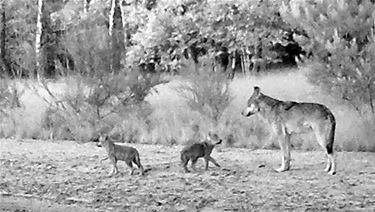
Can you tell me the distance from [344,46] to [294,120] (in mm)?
2964

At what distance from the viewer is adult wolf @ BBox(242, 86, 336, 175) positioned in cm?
845

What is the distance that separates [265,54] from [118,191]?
15.2 m

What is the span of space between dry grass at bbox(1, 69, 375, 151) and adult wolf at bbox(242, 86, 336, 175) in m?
2.27

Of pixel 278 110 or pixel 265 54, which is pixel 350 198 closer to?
pixel 278 110

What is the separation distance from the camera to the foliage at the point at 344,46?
11086 millimetres

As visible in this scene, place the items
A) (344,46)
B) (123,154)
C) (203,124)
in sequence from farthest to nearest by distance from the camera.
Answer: (203,124) < (344,46) < (123,154)

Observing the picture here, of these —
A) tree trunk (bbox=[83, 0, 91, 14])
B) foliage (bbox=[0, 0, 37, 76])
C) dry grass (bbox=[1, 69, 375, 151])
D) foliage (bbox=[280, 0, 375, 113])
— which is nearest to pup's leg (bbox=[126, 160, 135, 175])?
dry grass (bbox=[1, 69, 375, 151])

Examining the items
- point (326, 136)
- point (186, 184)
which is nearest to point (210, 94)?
point (326, 136)

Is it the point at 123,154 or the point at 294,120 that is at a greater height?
the point at 294,120

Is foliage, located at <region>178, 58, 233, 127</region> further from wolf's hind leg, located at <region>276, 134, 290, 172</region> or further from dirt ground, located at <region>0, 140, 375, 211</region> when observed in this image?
wolf's hind leg, located at <region>276, 134, 290, 172</region>

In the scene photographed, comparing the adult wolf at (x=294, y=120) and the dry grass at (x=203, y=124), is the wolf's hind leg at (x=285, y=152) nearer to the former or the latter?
the adult wolf at (x=294, y=120)

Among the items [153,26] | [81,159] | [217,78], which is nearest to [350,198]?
[81,159]

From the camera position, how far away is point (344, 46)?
11172 mm

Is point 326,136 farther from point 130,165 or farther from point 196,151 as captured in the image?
point 130,165
